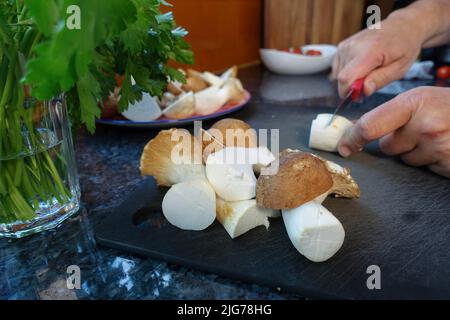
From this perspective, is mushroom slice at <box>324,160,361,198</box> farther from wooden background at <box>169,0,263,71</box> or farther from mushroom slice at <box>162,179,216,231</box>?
wooden background at <box>169,0,263,71</box>

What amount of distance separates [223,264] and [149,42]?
1.22 feet

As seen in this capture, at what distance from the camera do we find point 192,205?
602mm

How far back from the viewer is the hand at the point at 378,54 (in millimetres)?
1115

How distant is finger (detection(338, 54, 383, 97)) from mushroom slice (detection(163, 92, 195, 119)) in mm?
443

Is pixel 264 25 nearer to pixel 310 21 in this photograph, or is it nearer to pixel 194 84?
pixel 310 21

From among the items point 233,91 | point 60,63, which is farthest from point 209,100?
point 60,63

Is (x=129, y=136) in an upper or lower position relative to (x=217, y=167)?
lower

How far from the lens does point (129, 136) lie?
1072 millimetres

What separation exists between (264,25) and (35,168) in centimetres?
169

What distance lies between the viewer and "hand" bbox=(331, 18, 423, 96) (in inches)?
43.9

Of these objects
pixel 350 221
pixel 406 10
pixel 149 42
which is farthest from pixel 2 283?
pixel 406 10

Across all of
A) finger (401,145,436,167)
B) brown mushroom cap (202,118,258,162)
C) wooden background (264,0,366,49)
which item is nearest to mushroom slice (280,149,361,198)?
brown mushroom cap (202,118,258,162)
